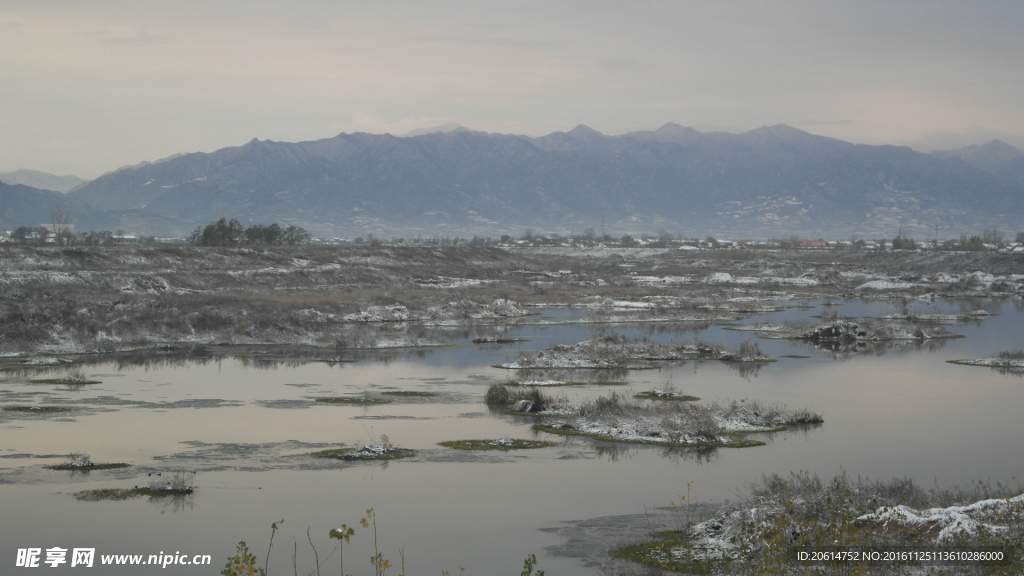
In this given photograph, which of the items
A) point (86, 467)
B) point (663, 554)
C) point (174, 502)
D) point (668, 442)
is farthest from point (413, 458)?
point (663, 554)

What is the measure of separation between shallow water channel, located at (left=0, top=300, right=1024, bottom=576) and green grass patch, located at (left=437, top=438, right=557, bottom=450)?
649 mm

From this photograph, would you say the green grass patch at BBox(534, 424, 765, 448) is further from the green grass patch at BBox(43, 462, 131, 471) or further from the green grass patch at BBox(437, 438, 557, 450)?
the green grass patch at BBox(43, 462, 131, 471)

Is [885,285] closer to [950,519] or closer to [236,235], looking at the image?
[236,235]

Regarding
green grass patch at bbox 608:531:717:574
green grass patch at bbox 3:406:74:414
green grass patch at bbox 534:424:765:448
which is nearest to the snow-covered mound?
green grass patch at bbox 608:531:717:574

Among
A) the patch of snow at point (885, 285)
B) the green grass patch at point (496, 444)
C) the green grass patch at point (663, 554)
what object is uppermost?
the patch of snow at point (885, 285)

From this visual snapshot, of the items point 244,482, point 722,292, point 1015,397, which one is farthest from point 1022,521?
point 722,292

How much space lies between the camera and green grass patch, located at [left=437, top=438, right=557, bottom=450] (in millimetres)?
28688

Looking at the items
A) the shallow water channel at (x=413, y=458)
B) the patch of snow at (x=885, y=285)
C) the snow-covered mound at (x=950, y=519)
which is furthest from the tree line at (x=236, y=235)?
the snow-covered mound at (x=950, y=519)

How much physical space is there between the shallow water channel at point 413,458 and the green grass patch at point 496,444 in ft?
2.13

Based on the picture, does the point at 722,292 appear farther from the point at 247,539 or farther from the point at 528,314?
the point at 247,539

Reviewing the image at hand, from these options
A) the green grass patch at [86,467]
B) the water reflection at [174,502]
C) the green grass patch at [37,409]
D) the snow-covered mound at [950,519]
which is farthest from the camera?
the green grass patch at [37,409]

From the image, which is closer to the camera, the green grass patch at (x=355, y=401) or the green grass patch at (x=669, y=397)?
the green grass patch at (x=355, y=401)

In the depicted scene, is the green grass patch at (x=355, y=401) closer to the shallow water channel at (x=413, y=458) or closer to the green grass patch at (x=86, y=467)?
the shallow water channel at (x=413, y=458)

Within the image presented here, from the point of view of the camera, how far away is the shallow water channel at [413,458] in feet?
65.4
